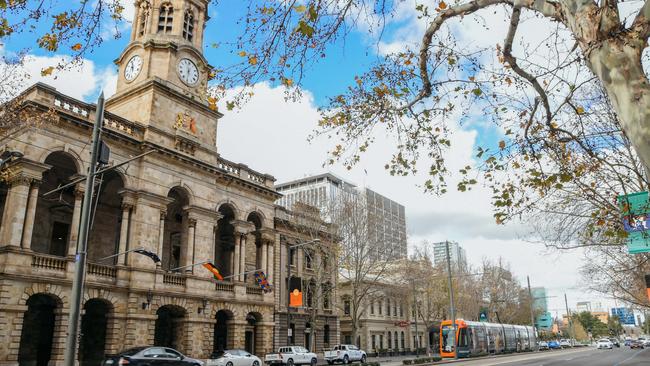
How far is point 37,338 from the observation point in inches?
1059

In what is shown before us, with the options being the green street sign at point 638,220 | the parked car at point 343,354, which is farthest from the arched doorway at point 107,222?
the green street sign at point 638,220

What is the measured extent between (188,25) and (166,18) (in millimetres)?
1718

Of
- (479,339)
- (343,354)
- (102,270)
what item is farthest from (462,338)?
(102,270)

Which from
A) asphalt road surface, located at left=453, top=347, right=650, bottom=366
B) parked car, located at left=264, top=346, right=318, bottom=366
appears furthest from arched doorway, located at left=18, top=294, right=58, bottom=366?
asphalt road surface, located at left=453, top=347, right=650, bottom=366

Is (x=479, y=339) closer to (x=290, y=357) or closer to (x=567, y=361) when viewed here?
(x=567, y=361)

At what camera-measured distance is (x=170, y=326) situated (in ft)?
107

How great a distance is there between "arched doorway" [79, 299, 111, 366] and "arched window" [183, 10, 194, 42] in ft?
68.3

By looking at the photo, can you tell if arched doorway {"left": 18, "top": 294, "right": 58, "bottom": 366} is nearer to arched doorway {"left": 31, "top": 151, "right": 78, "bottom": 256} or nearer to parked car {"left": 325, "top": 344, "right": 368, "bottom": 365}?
arched doorway {"left": 31, "top": 151, "right": 78, "bottom": 256}

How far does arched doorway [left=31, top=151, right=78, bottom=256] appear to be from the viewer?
2834 centimetres

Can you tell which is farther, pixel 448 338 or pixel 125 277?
pixel 448 338

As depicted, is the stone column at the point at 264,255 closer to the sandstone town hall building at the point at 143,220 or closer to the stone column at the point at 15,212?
the sandstone town hall building at the point at 143,220

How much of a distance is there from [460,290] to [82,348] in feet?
160

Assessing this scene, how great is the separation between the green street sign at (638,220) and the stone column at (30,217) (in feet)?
81.1

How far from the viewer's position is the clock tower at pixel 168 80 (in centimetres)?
3241
